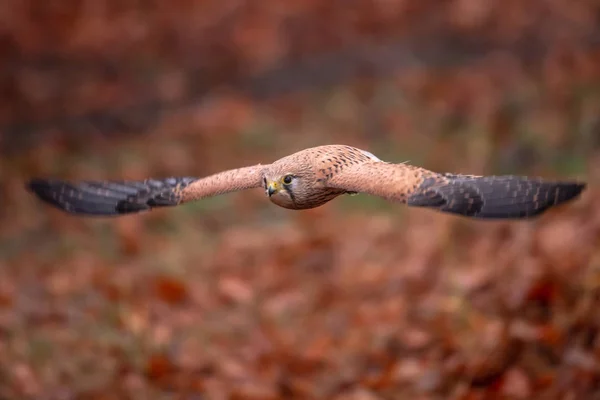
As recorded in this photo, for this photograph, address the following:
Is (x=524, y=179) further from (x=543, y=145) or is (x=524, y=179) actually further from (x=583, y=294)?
(x=543, y=145)

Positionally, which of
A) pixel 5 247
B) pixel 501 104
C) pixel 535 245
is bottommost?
pixel 535 245

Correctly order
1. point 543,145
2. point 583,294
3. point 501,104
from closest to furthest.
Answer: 1. point 583,294
2. point 543,145
3. point 501,104

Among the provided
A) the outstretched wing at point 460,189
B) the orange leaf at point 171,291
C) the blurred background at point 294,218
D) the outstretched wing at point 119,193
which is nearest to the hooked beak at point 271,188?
the outstretched wing at point 460,189

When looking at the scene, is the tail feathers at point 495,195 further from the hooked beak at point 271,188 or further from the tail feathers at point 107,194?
the tail feathers at point 107,194

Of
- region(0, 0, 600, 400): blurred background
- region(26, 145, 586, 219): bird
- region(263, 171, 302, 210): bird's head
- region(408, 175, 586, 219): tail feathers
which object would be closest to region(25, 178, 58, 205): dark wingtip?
region(26, 145, 586, 219): bird

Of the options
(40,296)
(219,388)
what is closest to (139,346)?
(219,388)

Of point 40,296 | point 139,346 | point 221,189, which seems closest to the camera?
point 221,189
